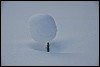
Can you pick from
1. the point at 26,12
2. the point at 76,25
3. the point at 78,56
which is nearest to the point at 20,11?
the point at 26,12

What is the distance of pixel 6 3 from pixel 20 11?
0.11 m

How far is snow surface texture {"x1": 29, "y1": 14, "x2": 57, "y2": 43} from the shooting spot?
4.66 ft

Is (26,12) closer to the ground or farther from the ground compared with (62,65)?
farther from the ground

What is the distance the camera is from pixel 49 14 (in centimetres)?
143

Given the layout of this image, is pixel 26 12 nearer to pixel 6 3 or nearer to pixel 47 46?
pixel 6 3

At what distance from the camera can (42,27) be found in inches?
56.5

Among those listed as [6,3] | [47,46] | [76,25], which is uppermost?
[6,3]

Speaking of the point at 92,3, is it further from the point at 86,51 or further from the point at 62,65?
the point at 62,65

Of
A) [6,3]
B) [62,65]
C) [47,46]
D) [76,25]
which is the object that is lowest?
[62,65]

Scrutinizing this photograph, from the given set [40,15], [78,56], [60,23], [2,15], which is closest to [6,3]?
[2,15]

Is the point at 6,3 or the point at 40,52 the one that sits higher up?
the point at 6,3

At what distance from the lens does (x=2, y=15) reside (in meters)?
1.44

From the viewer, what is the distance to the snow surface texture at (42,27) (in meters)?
1.42

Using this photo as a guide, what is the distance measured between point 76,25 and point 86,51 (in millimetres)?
188
